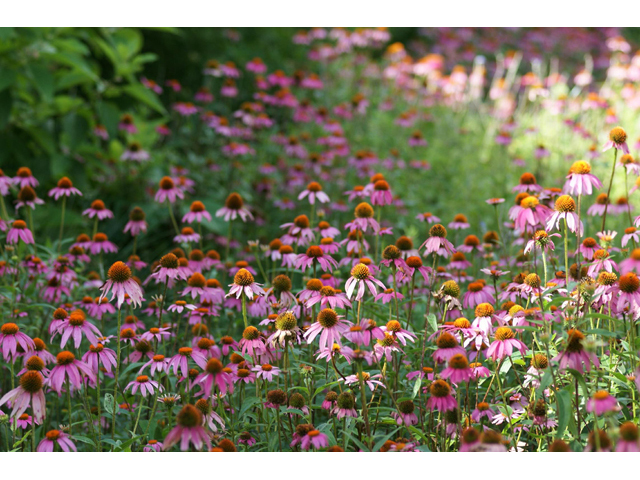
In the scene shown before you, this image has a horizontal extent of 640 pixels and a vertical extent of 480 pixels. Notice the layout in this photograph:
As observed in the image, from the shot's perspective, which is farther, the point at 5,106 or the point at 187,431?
the point at 5,106

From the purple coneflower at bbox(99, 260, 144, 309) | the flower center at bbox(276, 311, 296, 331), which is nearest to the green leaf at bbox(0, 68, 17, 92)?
the purple coneflower at bbox(99, 260, 144, 309)

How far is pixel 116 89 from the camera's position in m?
4.07

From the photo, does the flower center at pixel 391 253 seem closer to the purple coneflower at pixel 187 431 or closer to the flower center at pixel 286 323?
the flower center at pixel 286 323

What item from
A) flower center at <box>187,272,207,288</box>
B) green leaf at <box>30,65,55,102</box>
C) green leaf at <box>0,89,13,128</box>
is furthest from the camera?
green leaf at <box>0,89,13,128</box>

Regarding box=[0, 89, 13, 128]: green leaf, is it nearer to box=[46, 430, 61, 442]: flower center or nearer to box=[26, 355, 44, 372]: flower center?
box=[26, 355, 44, 372]: flower center

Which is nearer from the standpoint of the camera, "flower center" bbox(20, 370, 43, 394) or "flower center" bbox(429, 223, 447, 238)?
"flower center" bbox(20, 370, 43, 394)

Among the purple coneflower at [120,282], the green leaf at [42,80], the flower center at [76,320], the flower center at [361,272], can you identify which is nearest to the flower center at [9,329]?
the flower center at [76,320]

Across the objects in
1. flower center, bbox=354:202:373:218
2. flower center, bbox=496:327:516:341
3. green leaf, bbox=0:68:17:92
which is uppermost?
green leaf, bbox=0:68:17:92

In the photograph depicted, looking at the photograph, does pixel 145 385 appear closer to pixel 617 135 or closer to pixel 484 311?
pixel 484 311

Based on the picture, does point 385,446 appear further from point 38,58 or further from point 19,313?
point 38,58

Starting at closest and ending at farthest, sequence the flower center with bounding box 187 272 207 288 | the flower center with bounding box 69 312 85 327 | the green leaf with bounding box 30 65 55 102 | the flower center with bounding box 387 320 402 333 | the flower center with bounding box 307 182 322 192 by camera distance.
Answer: the flower center with bounding box 387 320 402 333 → the flower center with bounding box 69 312 85 327 → the flower center with bounding box 187 272 207 288 → the flower center with bounding box 307 182 322 192 → the green leaf with bounding box 30 65 55 102

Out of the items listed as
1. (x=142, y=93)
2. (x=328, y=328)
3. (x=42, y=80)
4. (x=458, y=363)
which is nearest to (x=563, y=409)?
(x=458, y=363)
